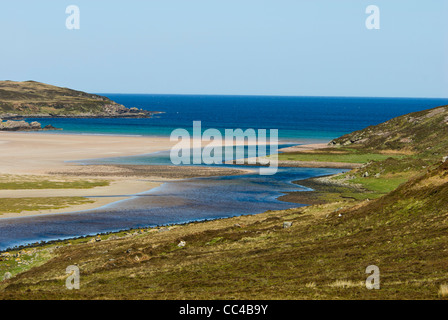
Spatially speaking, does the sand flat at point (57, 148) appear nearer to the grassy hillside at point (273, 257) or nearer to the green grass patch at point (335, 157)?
the green grass patch at point (335, 157)

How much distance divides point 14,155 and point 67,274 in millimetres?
69306

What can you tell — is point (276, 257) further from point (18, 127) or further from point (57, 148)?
point (18, 127)

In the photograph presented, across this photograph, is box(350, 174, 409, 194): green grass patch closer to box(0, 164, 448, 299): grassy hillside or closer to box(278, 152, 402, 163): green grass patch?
box(278, 152, 402, 163): green grass patch

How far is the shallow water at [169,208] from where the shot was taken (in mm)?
44188

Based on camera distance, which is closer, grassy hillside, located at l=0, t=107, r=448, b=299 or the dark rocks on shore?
grassy hillside, located at l=0, t=107, r=448, b=299

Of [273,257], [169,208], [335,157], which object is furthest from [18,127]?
[273,257]

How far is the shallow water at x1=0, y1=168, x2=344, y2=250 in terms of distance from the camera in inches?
1740

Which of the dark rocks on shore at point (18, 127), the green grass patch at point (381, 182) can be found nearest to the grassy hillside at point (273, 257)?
the green grass patch at point (381, 182)

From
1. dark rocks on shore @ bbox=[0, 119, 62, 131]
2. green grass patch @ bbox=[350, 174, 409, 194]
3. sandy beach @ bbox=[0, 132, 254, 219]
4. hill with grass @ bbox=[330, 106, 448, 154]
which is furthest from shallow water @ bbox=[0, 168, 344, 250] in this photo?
dark rocks on shore @ bbox=[0, 119, 62, 131]

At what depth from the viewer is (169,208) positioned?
54.7m

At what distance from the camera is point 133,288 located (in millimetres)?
25125
